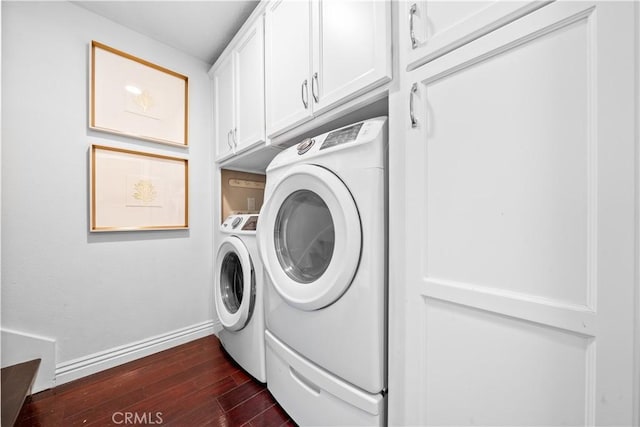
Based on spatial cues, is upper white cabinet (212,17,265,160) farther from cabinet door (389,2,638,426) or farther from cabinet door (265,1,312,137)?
cabinet door (389,2,638,426)

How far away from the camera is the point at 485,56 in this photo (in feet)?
1.92

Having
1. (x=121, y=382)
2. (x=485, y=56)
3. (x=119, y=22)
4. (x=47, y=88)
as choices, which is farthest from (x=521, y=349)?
(x=119, y=22)

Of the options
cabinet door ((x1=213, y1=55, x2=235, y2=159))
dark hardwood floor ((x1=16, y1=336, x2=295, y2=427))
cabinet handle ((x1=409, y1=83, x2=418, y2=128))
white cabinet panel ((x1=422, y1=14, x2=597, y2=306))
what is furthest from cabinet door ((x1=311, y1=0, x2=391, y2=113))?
dark hardwood floor ((x1=16, y1=336, x2=295, y2=427))

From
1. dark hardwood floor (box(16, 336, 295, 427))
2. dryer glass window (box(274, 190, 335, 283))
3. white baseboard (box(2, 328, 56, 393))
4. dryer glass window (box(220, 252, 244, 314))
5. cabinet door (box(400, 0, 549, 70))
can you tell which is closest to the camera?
cabinet door (box(400, 0, 549, 70))

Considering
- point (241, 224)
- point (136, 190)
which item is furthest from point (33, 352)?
point (241, 224)

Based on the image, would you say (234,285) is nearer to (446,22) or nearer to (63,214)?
(63,214)

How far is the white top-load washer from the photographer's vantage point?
77 centimetres

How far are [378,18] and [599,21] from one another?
0.55 metres

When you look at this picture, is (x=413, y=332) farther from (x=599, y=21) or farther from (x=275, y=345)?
(x=599, y=21)

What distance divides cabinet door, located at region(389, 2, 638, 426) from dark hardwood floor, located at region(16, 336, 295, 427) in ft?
2.65

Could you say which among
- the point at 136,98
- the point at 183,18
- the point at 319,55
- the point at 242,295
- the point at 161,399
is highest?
the point at 183,18

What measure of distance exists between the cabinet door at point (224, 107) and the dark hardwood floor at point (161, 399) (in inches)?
56.3

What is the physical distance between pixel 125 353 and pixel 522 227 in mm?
2188

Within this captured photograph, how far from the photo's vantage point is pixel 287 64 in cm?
115
